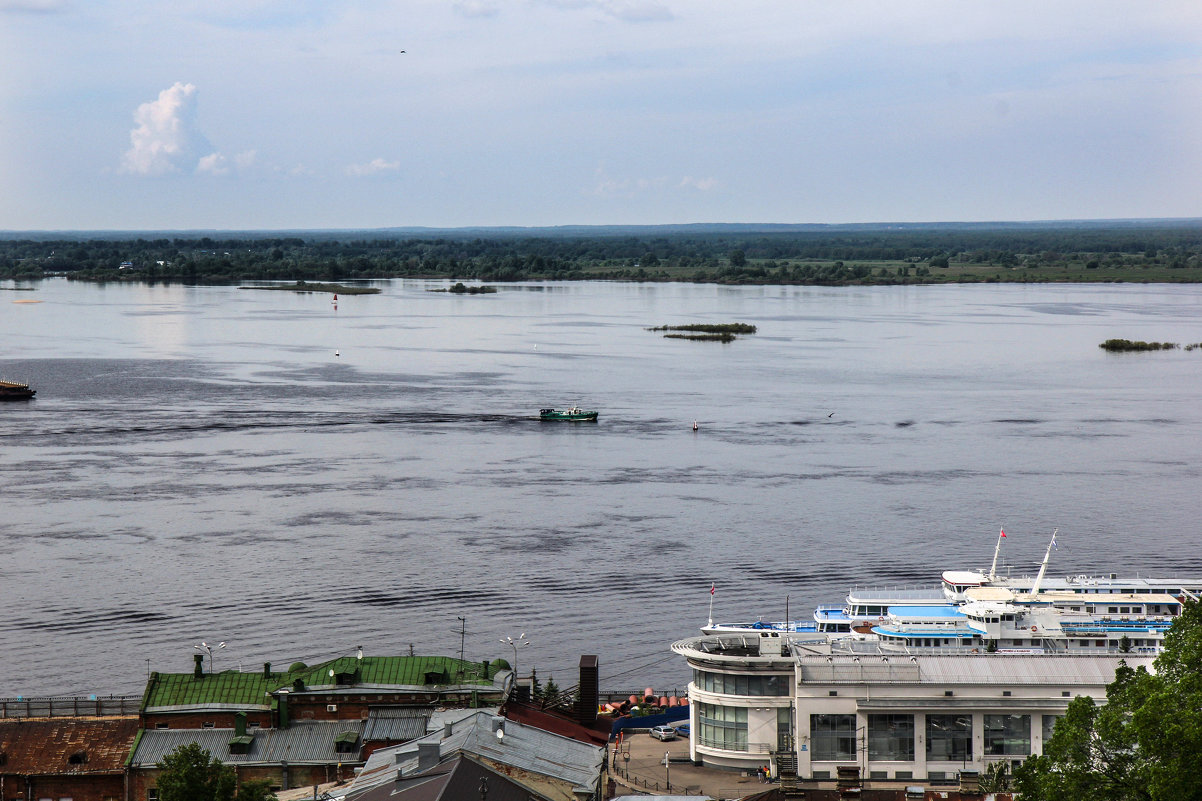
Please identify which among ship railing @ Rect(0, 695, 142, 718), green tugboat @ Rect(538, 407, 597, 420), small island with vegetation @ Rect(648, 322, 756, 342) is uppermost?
small island with vegetation @ Rect(648, 322, 756, 342)

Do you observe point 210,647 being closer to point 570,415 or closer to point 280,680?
point 280,680

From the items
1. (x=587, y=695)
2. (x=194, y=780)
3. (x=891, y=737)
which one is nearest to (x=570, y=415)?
(x=587, y=695)

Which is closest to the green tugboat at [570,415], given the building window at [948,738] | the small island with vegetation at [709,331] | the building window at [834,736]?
the small island with vegetation at [709,331]

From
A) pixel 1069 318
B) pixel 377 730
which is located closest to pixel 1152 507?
pixel 377 730

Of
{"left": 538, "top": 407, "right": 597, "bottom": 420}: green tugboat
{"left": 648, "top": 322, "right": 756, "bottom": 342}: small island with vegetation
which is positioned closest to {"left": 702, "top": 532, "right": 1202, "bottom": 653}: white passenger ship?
{"left": 538, "top": 407, "right": 597, "bottom": 420}: green tugboat

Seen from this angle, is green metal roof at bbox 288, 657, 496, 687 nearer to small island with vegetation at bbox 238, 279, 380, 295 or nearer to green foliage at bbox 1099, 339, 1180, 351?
green foliage at bbox 1099, 339, 1180, 351

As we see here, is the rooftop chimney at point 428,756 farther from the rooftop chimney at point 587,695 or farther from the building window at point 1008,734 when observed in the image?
the building window at point 1008,734

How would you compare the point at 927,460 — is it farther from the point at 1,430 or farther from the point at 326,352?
the point at 326,352
